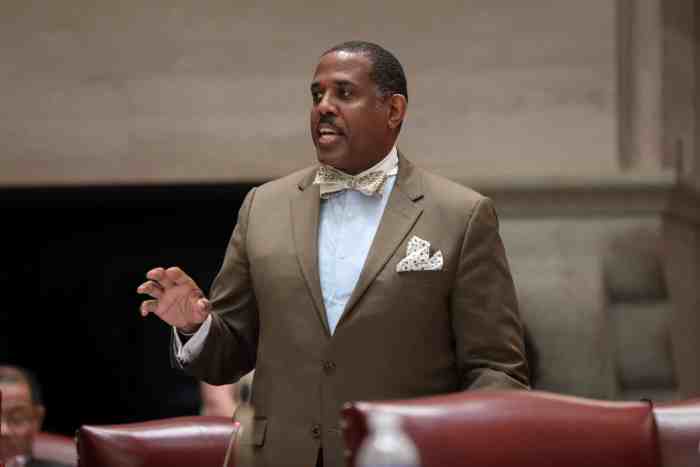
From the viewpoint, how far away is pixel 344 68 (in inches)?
132

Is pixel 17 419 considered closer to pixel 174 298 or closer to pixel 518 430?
pixel 174 298

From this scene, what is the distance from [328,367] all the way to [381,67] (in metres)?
0.73

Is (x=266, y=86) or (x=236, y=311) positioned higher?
(x=266, y=86)

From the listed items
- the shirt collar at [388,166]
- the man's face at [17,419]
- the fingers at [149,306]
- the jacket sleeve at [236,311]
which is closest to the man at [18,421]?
the man's face at [17,419]

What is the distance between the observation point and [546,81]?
647cm

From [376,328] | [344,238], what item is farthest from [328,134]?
[376,328]

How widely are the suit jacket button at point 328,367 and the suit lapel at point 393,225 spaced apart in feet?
0.29

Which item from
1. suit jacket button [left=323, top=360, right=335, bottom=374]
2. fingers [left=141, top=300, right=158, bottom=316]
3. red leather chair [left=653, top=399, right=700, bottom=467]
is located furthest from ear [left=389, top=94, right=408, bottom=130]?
red leather chair [left=653, top=399, right=700, bottom=467]

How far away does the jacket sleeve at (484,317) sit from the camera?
3234mm

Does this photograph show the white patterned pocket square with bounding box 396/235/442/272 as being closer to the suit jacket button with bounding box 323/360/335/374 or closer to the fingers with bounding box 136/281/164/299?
the suit jacket button with bounding box 323/360/335/374

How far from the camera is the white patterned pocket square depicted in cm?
325

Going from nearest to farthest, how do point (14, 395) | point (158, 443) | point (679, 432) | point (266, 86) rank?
point (679, 432) < point (158, 443) < point (14, 395) < point (266, 86)

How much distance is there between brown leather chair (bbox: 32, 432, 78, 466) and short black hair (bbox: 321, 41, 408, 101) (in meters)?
2.04

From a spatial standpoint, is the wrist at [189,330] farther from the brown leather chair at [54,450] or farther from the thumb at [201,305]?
the brown leather chair at [54,450]
